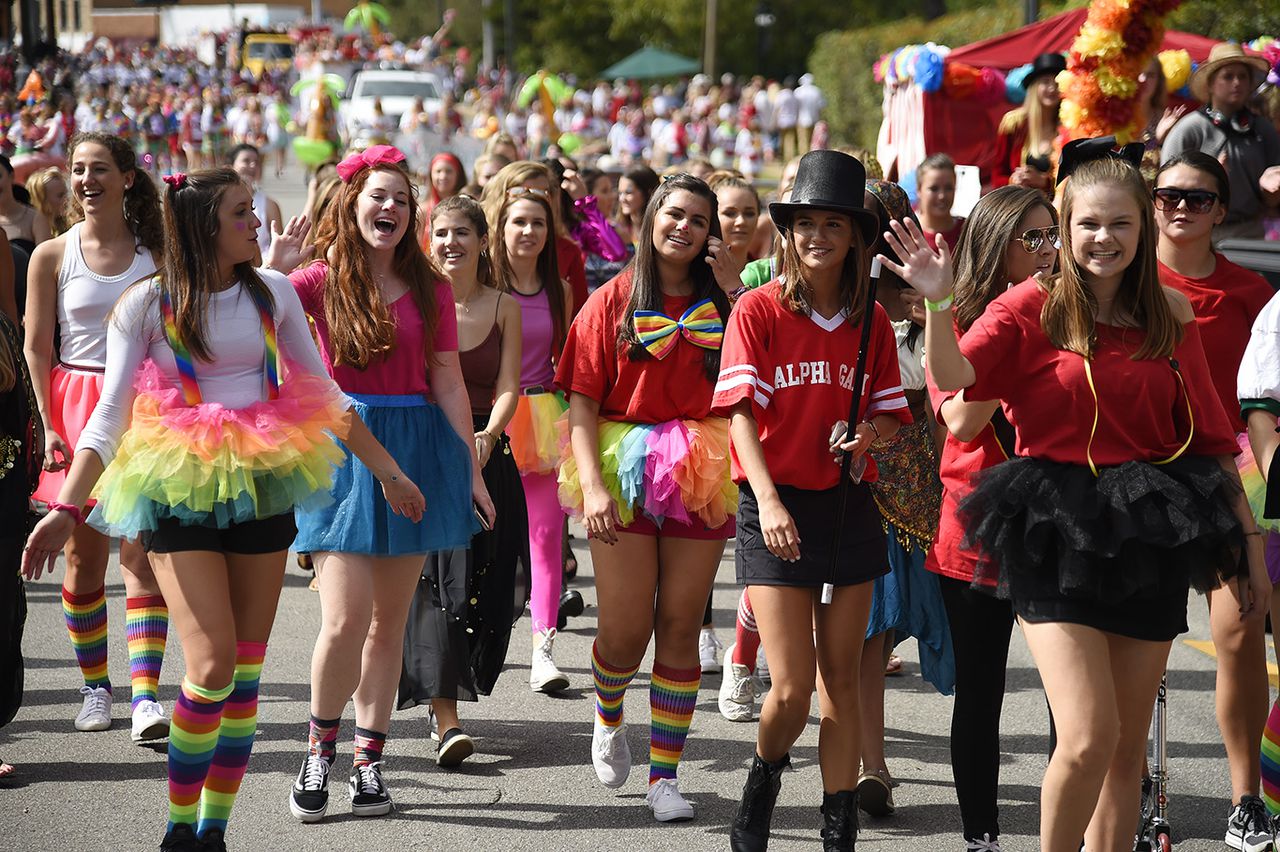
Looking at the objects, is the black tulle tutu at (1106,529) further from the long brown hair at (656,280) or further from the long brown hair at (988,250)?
the long brown hair at (656,280)

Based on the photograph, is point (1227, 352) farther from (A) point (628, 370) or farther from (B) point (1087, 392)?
(A) point (628, 370)

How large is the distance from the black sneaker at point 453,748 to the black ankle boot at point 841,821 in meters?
1.66

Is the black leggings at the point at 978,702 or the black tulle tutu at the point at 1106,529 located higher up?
the black tulle tutu at the point at 1106,529

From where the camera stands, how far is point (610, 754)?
5512 millimetres

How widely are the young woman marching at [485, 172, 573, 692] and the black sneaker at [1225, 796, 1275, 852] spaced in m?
2.88

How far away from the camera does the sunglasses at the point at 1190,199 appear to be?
5055mm

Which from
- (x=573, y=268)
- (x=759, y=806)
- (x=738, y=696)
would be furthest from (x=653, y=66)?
(x=759, y=806)

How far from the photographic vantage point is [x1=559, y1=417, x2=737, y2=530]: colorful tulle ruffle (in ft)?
17.0

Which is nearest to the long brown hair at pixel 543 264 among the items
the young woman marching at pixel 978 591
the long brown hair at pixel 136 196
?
the long brown hair at pixel 136 196

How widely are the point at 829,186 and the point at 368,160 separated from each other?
65.2 inches

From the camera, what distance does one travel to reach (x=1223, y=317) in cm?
521

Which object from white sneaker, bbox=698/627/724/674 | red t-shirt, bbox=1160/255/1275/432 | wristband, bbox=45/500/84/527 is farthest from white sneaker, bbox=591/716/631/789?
red t-shirt, bbox=1160/255/1275/432

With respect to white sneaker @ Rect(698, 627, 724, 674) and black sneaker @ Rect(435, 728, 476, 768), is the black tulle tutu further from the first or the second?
white sneaker @ Rect(698, 627, 724, 674)

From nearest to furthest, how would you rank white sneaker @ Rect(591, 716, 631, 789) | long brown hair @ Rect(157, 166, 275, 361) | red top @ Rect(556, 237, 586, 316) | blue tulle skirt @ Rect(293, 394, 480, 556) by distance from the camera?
long brown hair @ Rect(157, 166, 275, 361) < blue tulle skirt @ Rect(293, 394, 480, 556) < white sneaker @ Rect(591, 716, 631, 789) < red top @ Rect(556, 237, 586, 316)
